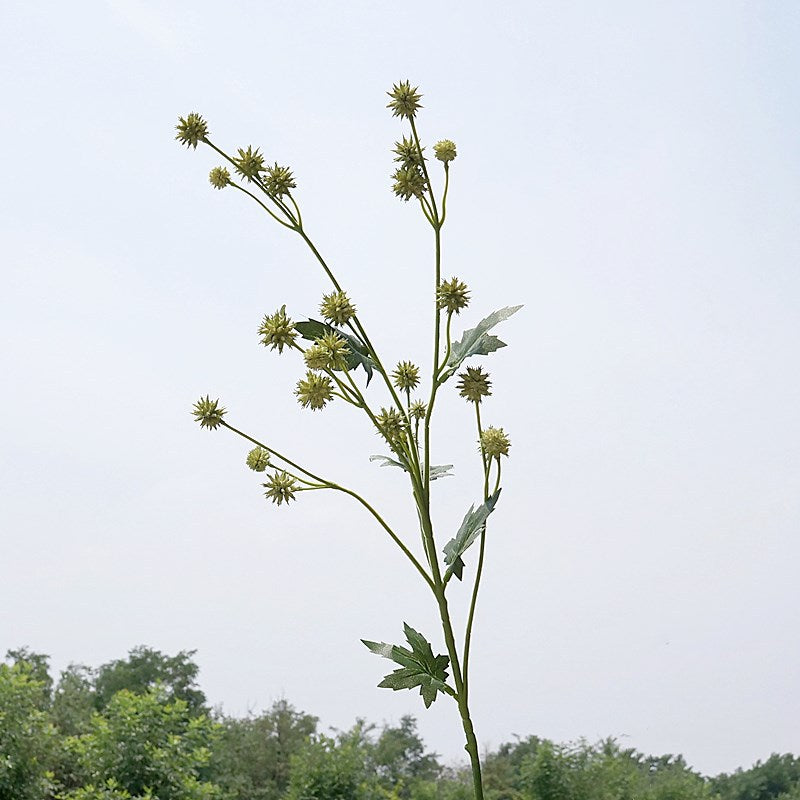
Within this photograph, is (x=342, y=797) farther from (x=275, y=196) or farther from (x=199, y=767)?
(x=275, y=196)

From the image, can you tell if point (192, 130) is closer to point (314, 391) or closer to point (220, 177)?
point (220, 177)

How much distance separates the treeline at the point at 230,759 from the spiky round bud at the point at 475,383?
3008mm

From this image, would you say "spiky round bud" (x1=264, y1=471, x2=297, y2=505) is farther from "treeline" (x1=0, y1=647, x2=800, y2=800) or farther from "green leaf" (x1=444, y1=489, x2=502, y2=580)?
"treeline" (x1=0, y1=647, x2=800, y2=800)

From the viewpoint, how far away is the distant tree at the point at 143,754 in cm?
423

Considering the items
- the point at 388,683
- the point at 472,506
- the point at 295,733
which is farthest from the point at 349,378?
the point at 295,733

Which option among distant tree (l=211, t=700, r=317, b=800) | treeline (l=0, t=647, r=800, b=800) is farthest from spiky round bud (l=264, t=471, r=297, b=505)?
distant tree (l=211, t=700, r=317, b=800)

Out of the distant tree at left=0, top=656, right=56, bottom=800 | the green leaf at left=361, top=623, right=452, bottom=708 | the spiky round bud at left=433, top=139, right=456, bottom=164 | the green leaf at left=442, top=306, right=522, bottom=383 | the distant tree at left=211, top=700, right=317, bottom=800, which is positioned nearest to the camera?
the green leaf at left=361, top=623, right=452, bottom=708

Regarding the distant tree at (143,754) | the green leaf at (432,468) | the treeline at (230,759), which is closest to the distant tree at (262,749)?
the treeline at (230,759)

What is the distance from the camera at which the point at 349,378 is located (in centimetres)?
164

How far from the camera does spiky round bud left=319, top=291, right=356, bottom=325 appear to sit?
1.67 metres

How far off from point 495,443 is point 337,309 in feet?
1.12

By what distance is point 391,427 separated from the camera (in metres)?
1.67

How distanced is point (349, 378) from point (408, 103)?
0.49m

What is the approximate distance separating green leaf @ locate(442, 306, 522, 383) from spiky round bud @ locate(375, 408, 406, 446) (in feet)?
0.35
